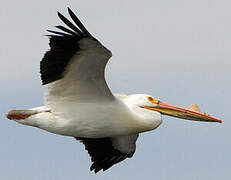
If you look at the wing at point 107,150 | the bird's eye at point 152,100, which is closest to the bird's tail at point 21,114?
the wing at point 107,150

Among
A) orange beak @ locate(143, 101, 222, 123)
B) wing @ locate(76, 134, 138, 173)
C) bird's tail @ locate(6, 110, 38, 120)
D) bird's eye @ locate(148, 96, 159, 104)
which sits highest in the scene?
bird's tail @ locate(6, 110, 38, 120)

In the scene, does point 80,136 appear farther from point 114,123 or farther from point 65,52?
point 65,52

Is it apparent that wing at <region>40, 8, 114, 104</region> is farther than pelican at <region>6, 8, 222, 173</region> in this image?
No

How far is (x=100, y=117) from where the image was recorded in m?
16.2

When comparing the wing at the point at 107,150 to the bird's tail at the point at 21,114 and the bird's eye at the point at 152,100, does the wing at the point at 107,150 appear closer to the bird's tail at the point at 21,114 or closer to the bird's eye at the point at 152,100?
the bird's eye at the point at 152,100

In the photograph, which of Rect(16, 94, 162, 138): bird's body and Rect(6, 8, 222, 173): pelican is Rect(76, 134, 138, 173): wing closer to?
Rect(6, 8, 222, 173): pelican

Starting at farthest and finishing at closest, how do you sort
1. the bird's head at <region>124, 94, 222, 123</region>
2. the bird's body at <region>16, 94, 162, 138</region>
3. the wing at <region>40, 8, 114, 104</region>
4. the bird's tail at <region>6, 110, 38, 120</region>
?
the bird's head at <region>124, 94, 222, 123</region> < the bird's tail at <region>6, 110, 38, 120</region> < the bird's body at <region>16, 94, 162, 138</region> < the wing at <region>40, 8, 114, 104</region>

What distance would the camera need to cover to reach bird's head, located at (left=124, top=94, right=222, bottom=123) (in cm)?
1689

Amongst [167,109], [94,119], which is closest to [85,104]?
[94,119]

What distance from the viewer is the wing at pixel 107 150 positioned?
1798 cm

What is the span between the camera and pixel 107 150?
1811 cm

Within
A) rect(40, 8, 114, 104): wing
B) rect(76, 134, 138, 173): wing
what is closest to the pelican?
rect(40, 8, 114, 104): wing

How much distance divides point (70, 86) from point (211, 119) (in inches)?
125

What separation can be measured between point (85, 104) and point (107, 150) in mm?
2011
